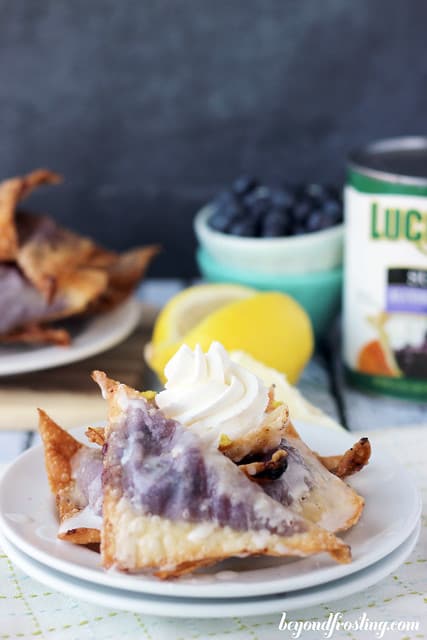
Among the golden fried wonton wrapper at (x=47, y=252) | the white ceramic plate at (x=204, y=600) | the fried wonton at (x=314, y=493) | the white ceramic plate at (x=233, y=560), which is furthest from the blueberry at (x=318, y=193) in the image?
the white ceramic plate at (x=204, y=600)

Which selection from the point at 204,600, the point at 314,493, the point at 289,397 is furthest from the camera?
the point at 289,397

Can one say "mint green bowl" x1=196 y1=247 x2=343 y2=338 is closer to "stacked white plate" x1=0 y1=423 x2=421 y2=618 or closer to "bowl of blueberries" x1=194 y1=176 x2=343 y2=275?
"bowl of blueberries" x1=194 y1=176 x2=343 y2=275

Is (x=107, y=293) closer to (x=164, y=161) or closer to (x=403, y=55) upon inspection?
(x=164, y=161)

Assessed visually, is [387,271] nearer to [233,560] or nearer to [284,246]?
[284,246]

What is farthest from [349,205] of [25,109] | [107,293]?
[25,109]

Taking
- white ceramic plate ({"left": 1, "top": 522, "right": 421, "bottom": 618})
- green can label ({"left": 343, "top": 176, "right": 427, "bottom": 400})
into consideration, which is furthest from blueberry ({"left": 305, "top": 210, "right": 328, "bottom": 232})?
white ceramic plate ({"left": 1, "top": 522, "right": 421, "bottom": 618})

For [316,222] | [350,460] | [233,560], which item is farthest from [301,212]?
[233,560]
